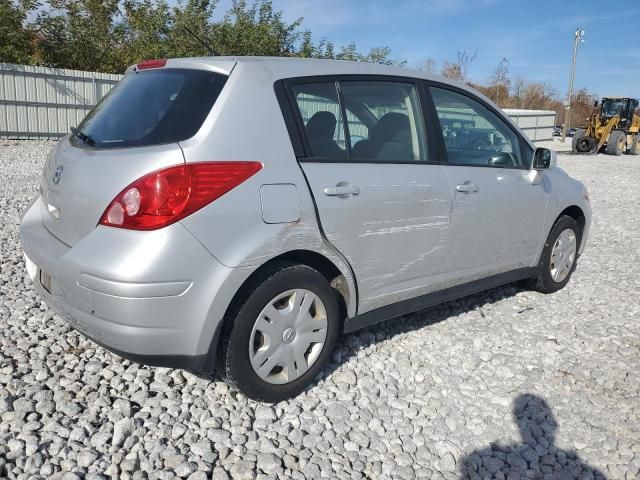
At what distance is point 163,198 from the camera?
2.40 meters

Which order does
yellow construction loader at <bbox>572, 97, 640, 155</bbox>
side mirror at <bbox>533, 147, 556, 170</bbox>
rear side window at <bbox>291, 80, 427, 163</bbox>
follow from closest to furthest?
rear side window at <bbox>291, 80, 427, 163</bbox> < side mirror at <bbox>533, 147, 556, 170</bbox> < yellow construction loader at <bbox>572, 97, 640, 155</bbox>

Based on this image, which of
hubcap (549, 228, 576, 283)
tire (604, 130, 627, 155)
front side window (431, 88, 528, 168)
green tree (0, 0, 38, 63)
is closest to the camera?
front side window (431, 88, 528, 168)

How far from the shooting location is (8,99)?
49.1 feet

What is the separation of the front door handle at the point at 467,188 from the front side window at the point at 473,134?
0.51ft

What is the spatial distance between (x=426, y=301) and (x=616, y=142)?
23164 mm

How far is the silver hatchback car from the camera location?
95.8 inches

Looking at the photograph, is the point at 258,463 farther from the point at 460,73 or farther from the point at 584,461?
the point at 460,73

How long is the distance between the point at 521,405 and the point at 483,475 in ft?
2.30

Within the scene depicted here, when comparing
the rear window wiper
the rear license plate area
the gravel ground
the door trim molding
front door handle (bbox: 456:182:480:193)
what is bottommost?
the gravel ground

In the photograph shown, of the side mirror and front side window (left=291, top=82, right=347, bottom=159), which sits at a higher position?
front side window (left=291, top=82, right=347, bottom=159)

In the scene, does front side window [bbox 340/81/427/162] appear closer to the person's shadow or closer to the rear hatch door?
the rear hatch door

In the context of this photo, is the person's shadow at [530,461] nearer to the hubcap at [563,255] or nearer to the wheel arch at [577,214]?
the hubcap at [563,255]

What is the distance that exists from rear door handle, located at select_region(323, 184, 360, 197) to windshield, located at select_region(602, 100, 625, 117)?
81.6 ft

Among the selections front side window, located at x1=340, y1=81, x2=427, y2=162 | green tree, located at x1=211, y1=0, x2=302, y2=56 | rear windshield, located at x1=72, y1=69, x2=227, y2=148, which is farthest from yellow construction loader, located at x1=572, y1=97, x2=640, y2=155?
rear windshield, located at x1=72, y1=69, x2=227, y2=148
